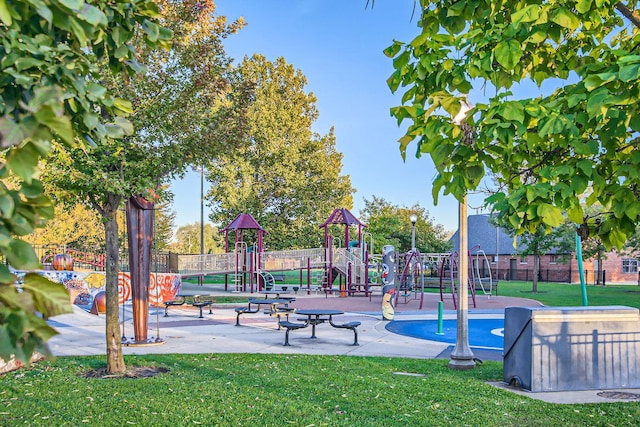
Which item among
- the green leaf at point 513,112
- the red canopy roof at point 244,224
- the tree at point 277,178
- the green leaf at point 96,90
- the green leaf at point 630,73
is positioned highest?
the tree at point 277,178

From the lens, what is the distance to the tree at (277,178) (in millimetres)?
43656

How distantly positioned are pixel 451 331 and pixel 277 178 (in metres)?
29.5

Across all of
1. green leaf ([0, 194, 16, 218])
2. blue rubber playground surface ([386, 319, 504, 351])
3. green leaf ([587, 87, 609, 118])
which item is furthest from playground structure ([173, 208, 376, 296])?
green leaf ([0, 194, 16, 218])

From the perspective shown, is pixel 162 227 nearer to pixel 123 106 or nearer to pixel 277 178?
pixel 277 178

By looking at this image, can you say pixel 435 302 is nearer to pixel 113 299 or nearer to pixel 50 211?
pixel 113 299

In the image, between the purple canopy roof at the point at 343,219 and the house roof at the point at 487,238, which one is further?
the house roof at the point at 487,238

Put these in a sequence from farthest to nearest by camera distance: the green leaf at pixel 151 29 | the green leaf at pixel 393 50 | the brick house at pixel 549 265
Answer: the brick house at pixel 549 265 < the green leaf at pixel 393 50 < the green leaf at pixel 151 29

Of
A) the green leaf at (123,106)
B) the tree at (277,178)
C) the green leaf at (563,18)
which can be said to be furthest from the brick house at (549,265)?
the green leaf at (123,106)

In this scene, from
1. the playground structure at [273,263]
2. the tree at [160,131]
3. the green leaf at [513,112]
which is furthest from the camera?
the playground structure at [273,263]

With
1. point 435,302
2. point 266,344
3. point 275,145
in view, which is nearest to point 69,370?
point 266,344

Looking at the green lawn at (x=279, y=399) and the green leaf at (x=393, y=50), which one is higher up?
the green leaf at (x=393, y=50)

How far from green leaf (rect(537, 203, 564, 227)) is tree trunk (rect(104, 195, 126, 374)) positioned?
Answer: 7.43 metres

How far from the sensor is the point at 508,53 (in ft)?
9.95

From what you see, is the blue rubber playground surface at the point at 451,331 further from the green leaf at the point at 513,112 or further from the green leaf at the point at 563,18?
the green leaf at the point at 513,112
